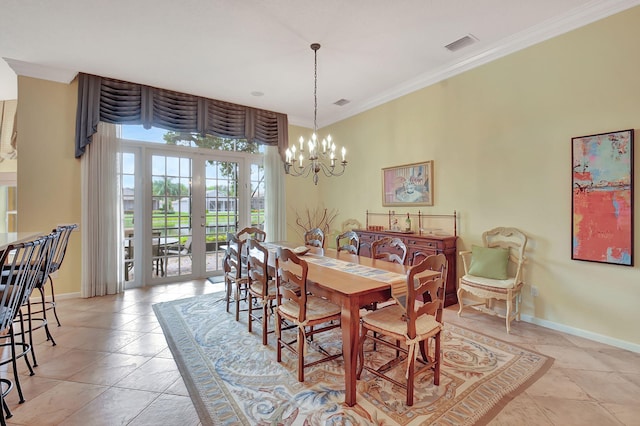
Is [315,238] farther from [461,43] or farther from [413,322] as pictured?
[461,43]

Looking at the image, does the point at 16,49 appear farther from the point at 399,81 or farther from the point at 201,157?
the point at 399,81

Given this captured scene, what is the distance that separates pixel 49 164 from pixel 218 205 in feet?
7.78

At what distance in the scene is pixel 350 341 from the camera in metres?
1.85

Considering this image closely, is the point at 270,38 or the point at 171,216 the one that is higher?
the point at 270,38

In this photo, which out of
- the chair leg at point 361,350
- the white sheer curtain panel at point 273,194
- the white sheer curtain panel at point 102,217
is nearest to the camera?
the chair leg at point 361,350

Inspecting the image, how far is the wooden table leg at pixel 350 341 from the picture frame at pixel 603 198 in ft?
8.32

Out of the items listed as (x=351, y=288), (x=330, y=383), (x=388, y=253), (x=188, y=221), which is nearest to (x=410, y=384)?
(x=330, y=383)

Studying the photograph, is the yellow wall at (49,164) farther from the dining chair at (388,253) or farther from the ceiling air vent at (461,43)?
the ceiling air vent at (461,43)

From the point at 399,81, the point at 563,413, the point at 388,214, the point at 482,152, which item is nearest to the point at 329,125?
the point at 399,81

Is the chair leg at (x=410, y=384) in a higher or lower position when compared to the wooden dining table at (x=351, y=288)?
lower

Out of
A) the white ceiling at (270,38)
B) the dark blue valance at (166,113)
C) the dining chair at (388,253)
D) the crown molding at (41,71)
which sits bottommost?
the dining chair at (388,253)

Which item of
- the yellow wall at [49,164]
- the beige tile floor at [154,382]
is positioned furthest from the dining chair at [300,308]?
the yellow wall at [49,164]

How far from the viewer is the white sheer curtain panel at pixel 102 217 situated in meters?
4.12

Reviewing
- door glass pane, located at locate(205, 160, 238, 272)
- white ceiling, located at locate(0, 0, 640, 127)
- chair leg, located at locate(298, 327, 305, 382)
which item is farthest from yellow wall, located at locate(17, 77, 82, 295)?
chair leg, located at locate(298, 327, 305, 382)
